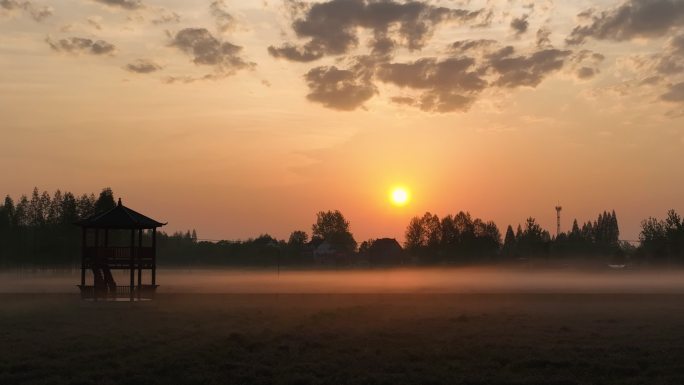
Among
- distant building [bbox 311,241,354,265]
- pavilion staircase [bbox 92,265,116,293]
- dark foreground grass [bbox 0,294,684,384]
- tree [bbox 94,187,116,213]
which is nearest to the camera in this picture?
dark foreground grass [bbox 0,294,684,384]

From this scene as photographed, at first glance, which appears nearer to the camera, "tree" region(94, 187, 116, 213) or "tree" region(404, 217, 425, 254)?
"tree" region(94, 187, 116, 213)

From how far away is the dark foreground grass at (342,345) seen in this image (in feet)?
59.7

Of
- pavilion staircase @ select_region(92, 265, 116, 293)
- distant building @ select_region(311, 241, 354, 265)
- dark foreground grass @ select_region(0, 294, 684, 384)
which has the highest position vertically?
distant building @ select_region(311, 241, 354, 265)

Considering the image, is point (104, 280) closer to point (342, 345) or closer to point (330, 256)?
point (342, 345)

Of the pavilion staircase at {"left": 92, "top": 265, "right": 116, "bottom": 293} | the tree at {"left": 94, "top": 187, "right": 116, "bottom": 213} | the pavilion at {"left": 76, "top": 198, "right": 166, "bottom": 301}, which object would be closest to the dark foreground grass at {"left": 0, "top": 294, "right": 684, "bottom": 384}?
the pavilion staircase at {"left": 92, "top": 265, "right": 116, "bottom": 293}

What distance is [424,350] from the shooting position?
21844 millimetres

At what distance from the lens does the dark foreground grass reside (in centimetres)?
1820

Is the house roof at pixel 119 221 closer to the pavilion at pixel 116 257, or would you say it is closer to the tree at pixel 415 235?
the pavilion at pixel 116 257

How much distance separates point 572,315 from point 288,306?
1395cm

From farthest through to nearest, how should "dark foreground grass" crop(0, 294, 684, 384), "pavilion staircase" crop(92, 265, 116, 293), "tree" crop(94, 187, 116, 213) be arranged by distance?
"tree" crop(94, 187, 116, 213), "pavilion staircase" crop(92, 265, 116, 293), "dark foreground grass" crop(0, 294, 684, 384)

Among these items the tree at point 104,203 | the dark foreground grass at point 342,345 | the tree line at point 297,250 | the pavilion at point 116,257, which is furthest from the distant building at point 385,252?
the dark foreground grass at point 342,345

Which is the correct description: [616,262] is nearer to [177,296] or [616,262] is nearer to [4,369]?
[177,296]

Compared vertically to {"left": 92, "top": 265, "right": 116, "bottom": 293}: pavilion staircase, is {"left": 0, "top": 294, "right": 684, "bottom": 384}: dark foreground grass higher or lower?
lower

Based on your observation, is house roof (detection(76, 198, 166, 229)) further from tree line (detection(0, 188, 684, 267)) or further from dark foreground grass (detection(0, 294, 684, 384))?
tree line (detection(0, 188, 684, 267))
